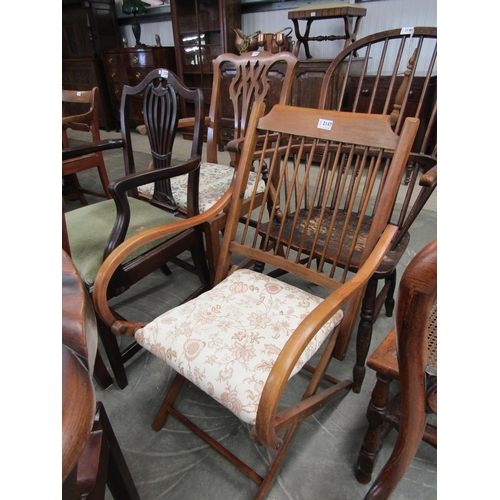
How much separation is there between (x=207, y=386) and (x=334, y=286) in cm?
43

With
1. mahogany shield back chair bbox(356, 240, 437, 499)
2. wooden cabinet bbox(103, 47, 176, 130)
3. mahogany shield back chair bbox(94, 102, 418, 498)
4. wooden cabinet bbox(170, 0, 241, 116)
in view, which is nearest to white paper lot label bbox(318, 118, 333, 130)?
mahogany shield back chair bbox(94, 102, 418, 498)

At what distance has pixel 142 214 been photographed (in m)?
1.35

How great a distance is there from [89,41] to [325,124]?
16.8 feet

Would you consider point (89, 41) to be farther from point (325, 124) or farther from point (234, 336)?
point (234, 336)

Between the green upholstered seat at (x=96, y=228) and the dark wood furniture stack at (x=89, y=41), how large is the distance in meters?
4.30

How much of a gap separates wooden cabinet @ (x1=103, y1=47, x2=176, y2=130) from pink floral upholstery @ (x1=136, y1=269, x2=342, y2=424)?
4170mm

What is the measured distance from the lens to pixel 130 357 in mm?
1268

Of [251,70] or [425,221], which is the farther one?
[425,221]

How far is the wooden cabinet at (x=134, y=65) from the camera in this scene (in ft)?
13.6

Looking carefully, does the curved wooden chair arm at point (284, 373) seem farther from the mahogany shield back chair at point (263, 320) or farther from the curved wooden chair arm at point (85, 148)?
the curved wooden chair arm at point (85, 148)
